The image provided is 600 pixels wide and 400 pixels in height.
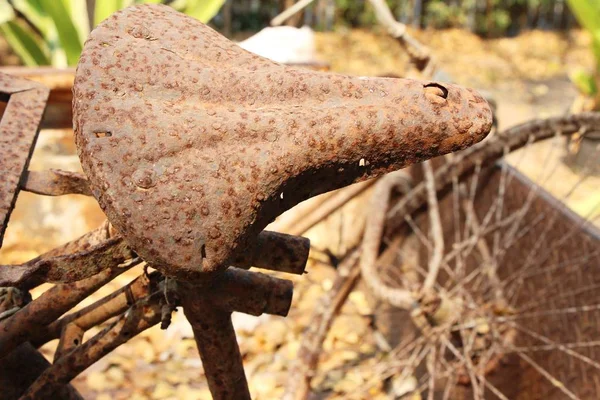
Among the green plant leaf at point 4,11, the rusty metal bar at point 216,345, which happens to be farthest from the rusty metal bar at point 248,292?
the green plant leaf at point 4,11

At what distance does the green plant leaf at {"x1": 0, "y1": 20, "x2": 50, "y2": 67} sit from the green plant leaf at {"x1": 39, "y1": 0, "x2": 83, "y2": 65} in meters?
0.40

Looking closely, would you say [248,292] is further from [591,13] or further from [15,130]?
[591,13]

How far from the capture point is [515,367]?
1837mm

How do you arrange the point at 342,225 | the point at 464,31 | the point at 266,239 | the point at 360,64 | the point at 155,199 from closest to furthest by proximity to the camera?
the point at 155,199, the point at 266,239, the point at 342,225, the point at 360,64, the point at 464,31

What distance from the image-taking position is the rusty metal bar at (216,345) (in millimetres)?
852

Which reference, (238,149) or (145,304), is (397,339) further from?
(238,149)

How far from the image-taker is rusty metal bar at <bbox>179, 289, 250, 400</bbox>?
0.85m

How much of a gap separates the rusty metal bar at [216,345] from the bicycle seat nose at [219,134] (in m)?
0.17

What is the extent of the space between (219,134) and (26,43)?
315cm

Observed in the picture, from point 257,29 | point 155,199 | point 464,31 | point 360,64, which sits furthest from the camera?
point 464,31

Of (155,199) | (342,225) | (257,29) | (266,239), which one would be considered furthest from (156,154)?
(257,29)

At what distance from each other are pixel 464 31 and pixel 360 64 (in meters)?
A: 1.60

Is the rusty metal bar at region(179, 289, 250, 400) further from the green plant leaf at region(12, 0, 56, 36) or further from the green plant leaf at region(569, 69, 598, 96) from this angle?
the green plant leaf at region(569, 69, 598, 96)

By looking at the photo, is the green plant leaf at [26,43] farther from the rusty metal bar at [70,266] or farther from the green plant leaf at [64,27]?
the rusty metal bar at [70,266]
